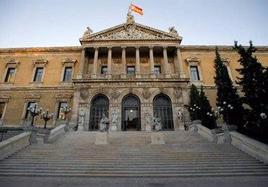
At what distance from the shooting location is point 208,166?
876 centimetres

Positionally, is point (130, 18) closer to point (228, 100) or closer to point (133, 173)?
point (228, 100)

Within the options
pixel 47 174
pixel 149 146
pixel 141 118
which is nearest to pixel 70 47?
pixel 141 118

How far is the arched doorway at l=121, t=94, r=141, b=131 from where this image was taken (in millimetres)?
20078

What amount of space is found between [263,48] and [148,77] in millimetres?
16007

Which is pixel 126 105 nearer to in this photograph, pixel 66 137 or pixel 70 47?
pixel 66 137

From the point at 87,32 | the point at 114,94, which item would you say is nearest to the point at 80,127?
the point at 114,94

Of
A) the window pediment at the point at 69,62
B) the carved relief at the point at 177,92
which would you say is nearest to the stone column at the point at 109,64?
the window pediment at the point at 69,62

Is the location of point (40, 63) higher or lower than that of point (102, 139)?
higher

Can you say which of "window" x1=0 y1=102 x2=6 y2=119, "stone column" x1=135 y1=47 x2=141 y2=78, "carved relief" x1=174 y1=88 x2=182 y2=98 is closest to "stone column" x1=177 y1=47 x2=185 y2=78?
"carved relief" x1=174 y1=88 x2=182 y2=98

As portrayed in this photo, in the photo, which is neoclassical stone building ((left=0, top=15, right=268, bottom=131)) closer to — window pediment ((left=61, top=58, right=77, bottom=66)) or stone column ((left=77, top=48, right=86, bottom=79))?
stone column ((left=77, top=48, right=86, bottom=79))

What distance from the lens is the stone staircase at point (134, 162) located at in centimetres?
820

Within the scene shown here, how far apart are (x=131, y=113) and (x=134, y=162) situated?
37.1 ft

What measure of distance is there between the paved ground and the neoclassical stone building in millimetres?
11669

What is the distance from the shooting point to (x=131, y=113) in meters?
20.5
